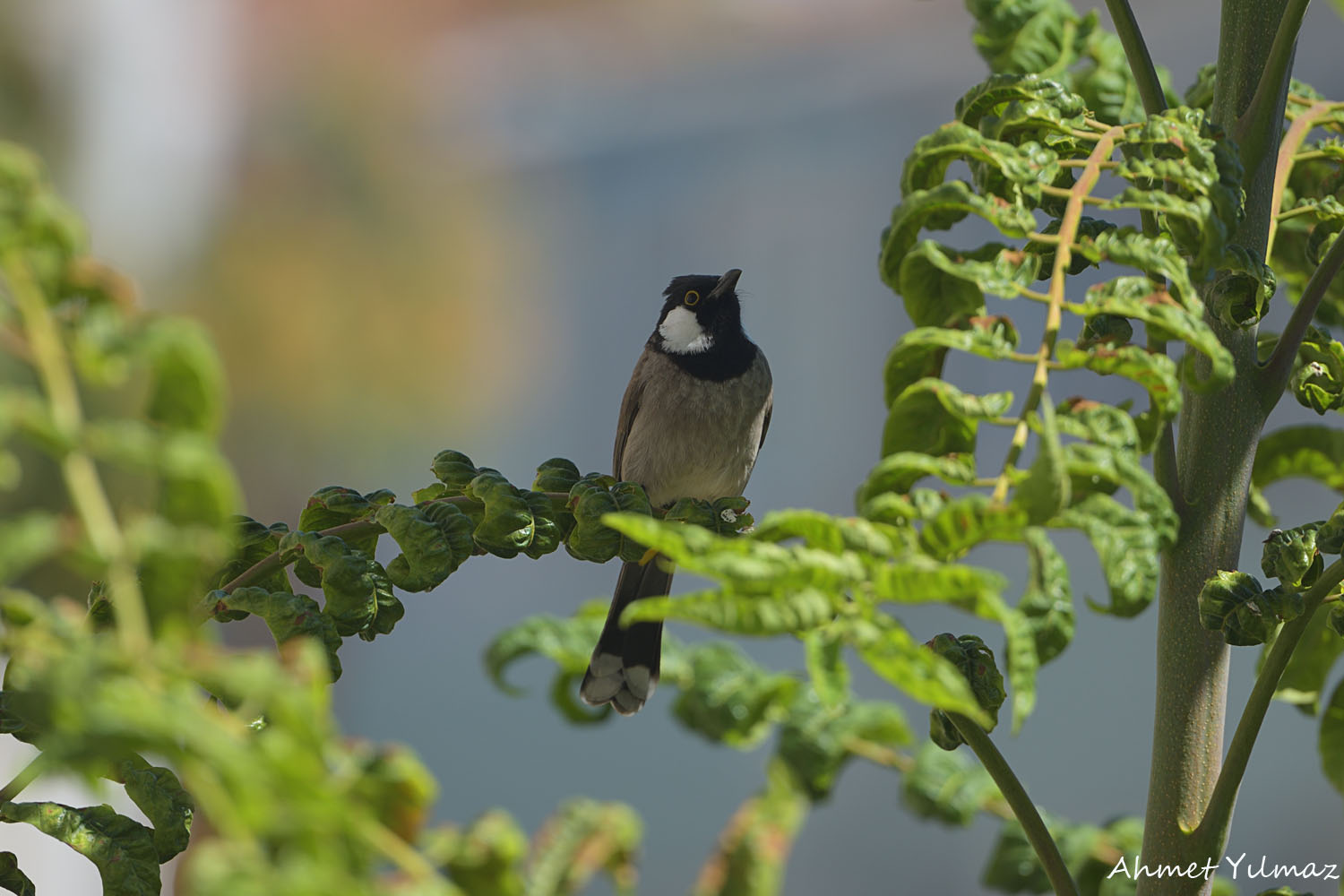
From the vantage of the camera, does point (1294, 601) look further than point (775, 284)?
No

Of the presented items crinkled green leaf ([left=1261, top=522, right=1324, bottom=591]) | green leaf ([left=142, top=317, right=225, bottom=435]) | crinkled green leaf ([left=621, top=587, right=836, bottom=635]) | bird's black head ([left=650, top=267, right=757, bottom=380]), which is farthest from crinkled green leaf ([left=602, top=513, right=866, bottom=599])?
bird's black head ([left=650, top=267, right=757, bottom=380])

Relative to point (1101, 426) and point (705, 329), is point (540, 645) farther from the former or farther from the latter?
point (705, 329)

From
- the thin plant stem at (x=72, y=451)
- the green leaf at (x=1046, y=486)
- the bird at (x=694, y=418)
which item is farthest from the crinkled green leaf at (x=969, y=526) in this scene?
the bird at (x=694, y=418)

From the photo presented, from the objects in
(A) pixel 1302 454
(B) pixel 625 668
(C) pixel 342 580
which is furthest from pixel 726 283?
(C) pixel 342 580

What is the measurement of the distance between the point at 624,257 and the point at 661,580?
3.50 m

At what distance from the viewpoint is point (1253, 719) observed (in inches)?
24.0

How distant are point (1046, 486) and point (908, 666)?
0.07 meters

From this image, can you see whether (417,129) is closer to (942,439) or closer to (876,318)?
(876,318)

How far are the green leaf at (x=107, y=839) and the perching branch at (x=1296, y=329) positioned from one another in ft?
2.04

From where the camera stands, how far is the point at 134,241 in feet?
17.6

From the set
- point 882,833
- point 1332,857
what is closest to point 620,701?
point 1332,857

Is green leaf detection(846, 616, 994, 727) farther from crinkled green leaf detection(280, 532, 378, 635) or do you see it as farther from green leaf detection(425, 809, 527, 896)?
crinkled green leaf detection(280, 532, 378, 635)

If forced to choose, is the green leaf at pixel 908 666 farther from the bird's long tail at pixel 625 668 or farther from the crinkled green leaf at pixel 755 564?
the bird's long tail at pixel 625 668

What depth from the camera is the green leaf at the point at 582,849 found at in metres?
0.40
